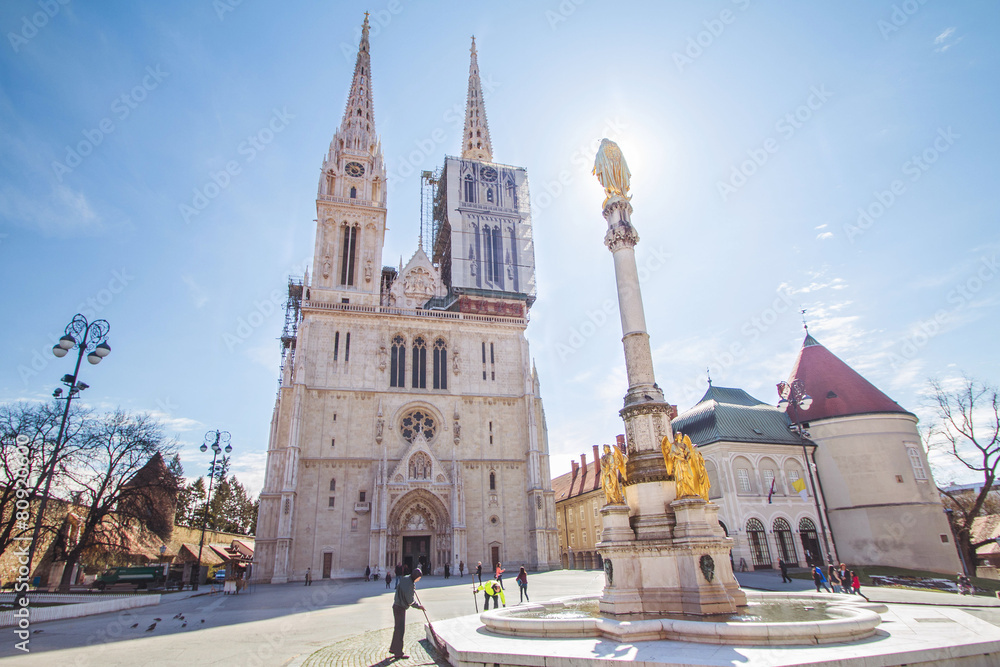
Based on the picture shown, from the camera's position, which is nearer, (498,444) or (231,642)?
(231,642)

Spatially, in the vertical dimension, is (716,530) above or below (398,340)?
below

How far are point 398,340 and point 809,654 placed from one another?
32.7m

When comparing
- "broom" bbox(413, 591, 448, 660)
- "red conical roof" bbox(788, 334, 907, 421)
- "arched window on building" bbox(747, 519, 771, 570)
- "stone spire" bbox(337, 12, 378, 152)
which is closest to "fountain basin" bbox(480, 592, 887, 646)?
"broom" bbox(413, 591, 448, 660)

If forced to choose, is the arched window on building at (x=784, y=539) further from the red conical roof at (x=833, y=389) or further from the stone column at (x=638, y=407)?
the stone column at (x=638, y=407)

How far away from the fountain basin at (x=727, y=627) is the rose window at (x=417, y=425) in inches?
993

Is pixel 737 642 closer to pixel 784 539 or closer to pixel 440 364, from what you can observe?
pixel 784 539

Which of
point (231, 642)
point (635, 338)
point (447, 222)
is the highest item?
point (447, 222)

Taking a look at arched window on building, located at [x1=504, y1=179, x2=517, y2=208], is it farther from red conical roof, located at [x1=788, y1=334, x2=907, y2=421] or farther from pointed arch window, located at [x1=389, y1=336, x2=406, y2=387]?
red conical roof, located at [x1=788, y1=334, x2=907, y2=421]

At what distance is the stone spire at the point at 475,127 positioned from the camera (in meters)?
51.0

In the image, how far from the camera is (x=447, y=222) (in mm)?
46625

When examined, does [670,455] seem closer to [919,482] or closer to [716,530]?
[716,530]

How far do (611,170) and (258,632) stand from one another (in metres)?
14.1

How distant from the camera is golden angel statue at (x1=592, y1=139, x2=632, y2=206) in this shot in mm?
14578

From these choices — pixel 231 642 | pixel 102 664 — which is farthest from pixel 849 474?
pixel 102 664
